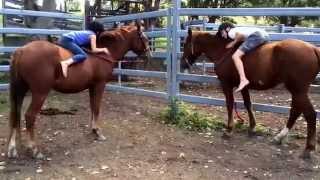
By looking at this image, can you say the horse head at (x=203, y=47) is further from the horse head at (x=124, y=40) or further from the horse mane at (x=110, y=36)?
the horse mane at (x=110, y=36)

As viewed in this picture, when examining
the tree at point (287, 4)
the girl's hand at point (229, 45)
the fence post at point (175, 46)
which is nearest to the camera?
the girl's hand at point (229, 45)

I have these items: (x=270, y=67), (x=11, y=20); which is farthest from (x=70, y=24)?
(x=270, y=67)

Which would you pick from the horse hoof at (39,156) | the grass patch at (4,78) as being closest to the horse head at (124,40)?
the horse hoof at (39,156)

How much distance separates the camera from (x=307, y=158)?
5922 millimetres

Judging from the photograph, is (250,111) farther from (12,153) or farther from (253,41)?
(12,153)

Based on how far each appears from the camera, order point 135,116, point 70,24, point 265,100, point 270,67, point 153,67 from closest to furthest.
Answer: point 270,67, point 135,116, point 265,100, point 70,24, point 153,67

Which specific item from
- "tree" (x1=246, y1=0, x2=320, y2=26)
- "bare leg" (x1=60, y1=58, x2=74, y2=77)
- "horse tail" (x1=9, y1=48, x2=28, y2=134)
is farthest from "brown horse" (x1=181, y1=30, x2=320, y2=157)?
"tree" (x1=246, y1=0, x2=320, y2=26)

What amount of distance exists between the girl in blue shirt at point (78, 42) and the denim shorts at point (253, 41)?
6.38 ft

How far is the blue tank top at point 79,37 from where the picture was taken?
6.60m

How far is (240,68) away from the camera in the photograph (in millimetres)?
6477

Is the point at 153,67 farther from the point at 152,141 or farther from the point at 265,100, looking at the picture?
the point at 152,141

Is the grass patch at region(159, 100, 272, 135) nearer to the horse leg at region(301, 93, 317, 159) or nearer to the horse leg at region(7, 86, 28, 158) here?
the horse leg at region(301, 93, 317, 159)

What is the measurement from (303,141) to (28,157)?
3.68 metres

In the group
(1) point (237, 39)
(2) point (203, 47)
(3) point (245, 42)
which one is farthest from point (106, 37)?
(3) point (245, 42)
